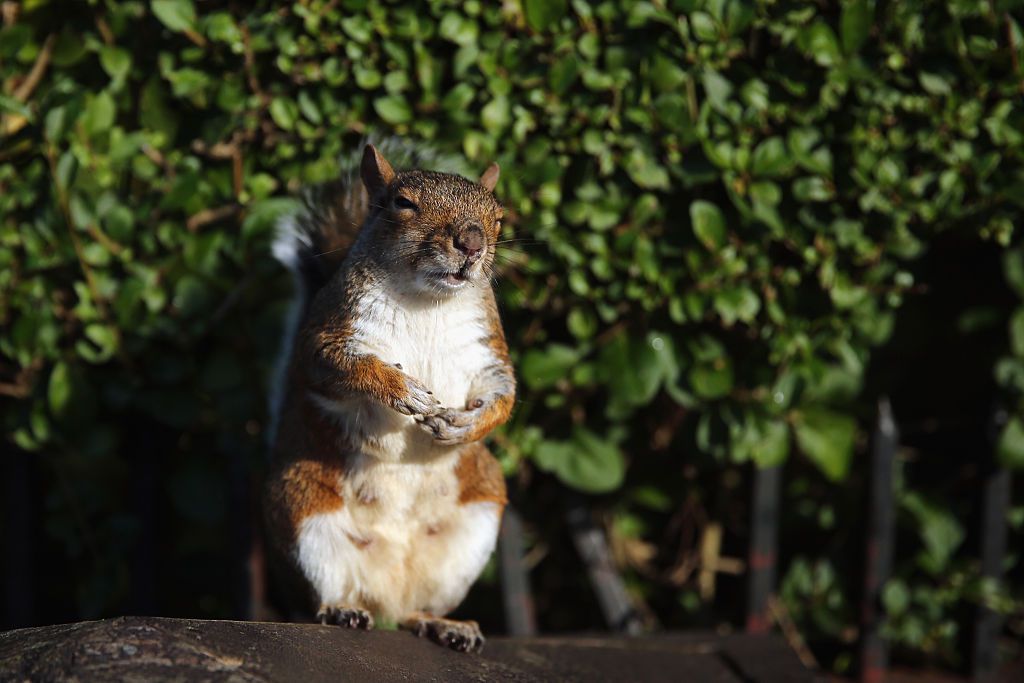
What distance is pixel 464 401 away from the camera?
2.13 meters

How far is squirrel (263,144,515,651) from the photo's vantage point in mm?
2029

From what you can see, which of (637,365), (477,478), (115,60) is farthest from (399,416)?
(115,60)

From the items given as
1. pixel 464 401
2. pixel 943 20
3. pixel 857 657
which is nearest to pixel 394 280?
pixel 464 401

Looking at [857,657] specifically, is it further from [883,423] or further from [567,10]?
[567,10]

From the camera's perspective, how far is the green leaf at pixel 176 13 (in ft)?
8.54

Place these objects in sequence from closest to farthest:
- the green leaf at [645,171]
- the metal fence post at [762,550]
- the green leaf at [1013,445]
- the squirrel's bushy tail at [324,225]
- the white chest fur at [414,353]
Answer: the white chest fur at [414,353] < the squirrel's bushy tail at [324,225] < the green leaf at [645,171] < the green leaf at [1013,445] < the metal fence post at [762,550]

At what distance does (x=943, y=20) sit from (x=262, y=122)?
168 cm

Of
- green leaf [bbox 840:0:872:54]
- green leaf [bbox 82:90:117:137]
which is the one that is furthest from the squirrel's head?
green leaf [bbox 840:0:872:54]

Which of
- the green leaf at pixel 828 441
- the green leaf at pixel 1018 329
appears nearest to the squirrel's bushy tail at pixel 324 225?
the green leaf at pixel 828 441

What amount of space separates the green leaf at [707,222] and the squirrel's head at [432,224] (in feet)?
2.42

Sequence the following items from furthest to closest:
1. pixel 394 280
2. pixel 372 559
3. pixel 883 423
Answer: pixel 883 423 < pixel 372 559 < pixel 394 280

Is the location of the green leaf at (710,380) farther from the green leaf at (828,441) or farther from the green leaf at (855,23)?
the green leaf at (855,23)

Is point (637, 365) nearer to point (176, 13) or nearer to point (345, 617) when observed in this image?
point (345, 617)

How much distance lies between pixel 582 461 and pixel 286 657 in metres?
1.34
